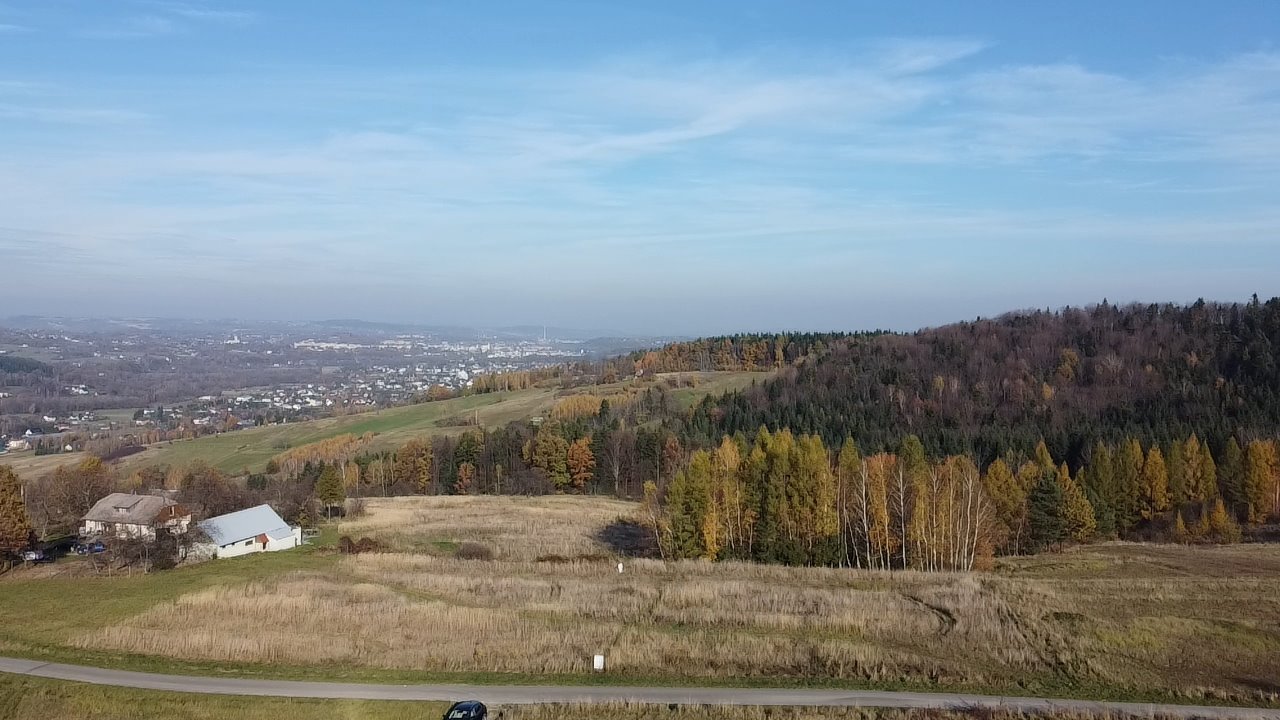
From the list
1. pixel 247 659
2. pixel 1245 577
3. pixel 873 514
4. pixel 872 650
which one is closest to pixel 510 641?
pixel 247 659

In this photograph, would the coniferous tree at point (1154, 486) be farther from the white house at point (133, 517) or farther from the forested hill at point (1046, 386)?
the white house at point (133, 517)

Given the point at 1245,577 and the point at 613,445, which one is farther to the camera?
the point at 613,445

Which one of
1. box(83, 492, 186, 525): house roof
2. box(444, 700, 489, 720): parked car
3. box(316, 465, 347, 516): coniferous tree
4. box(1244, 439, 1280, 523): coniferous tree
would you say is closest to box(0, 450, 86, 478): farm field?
box(83, 492, 186, 525): house roof

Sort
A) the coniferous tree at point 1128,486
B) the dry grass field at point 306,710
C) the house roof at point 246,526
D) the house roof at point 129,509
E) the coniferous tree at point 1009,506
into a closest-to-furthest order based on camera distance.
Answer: the dry grass field at point 306,710 < the house roof at point 246,526 < the coniferous tree at point 1009,506 < the house roof at point 129,509 < the coniferous tree at point 1128,486

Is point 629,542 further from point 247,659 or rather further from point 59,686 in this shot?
point 59,686

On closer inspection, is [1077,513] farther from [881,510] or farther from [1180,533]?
[881,510]

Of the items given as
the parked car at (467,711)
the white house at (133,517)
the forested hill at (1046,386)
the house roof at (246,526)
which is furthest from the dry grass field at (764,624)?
the forested hill at (1046,386)

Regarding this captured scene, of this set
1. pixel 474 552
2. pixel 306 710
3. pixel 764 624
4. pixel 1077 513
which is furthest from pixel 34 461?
pixel 1077 513
